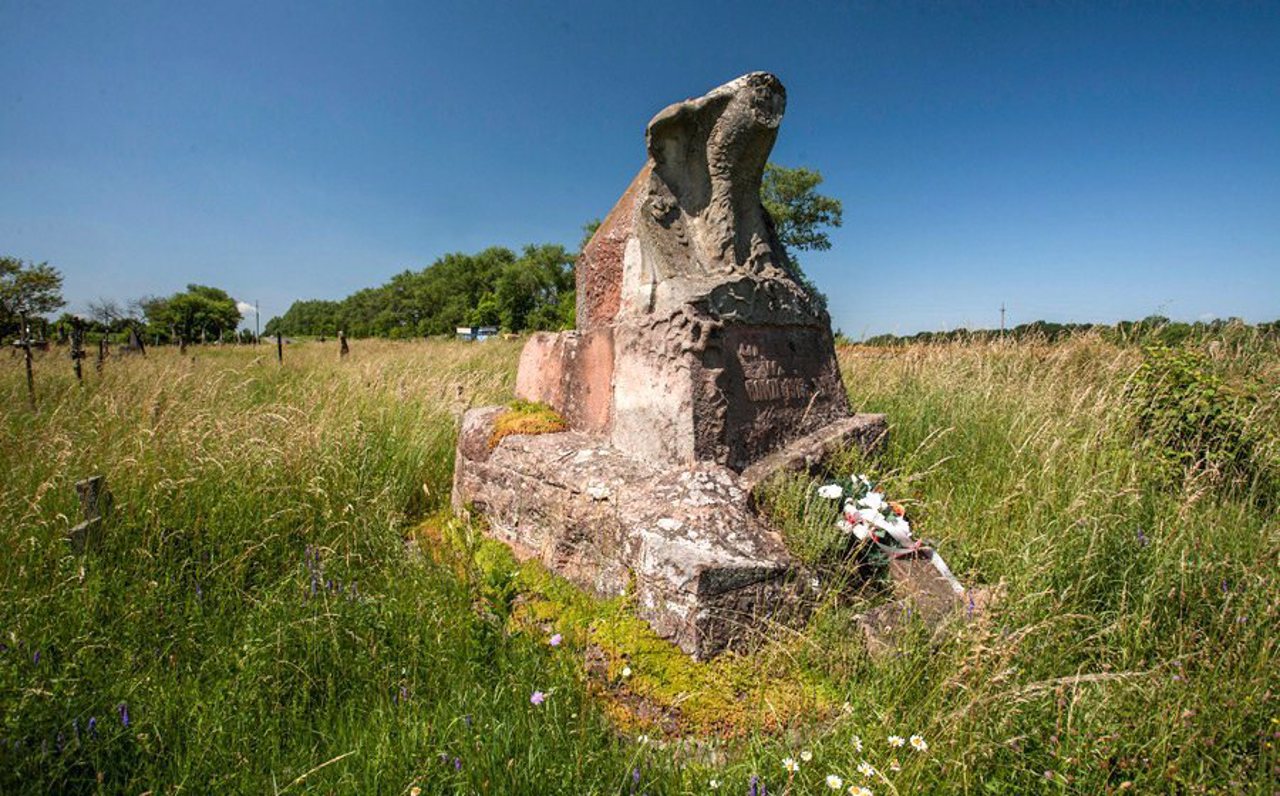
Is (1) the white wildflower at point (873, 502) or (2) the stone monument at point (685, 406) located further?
(1) the white wildflower at point (873, 502)

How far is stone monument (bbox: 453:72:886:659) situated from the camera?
2.21 metres

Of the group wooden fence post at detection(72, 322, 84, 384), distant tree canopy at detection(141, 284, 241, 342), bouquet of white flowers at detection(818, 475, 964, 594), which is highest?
distant tree canopy at detection(141, 284, 241, 342)

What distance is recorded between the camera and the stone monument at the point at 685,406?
2.21 m

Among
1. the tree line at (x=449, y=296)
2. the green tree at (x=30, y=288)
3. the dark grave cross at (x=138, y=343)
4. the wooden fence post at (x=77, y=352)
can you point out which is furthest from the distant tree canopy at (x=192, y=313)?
the wooden fence post at (x=77, y=352)

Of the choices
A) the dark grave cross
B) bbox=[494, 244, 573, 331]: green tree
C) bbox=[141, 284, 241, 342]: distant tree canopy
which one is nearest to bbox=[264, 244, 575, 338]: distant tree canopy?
bbox=[494, 244, 573, 331]: green tree

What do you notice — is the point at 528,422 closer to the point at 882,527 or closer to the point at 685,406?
the point at 685,406

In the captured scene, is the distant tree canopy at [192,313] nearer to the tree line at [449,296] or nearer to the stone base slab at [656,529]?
the tree line at [449,296]

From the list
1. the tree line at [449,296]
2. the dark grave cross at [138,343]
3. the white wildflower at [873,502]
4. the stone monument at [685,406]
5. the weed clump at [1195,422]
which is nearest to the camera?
the stone monument at [685,406]

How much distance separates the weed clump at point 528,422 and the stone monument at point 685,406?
0.29 ft

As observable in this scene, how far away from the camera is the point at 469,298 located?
206 feet

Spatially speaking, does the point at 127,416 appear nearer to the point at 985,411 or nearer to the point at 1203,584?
the point at 1203,584

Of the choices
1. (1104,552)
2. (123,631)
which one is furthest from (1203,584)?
(123,631)

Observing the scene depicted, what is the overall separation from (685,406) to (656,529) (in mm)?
720

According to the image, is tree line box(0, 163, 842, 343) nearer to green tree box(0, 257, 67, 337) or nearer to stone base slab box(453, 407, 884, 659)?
green tree box(0, 257, 67, 337)
